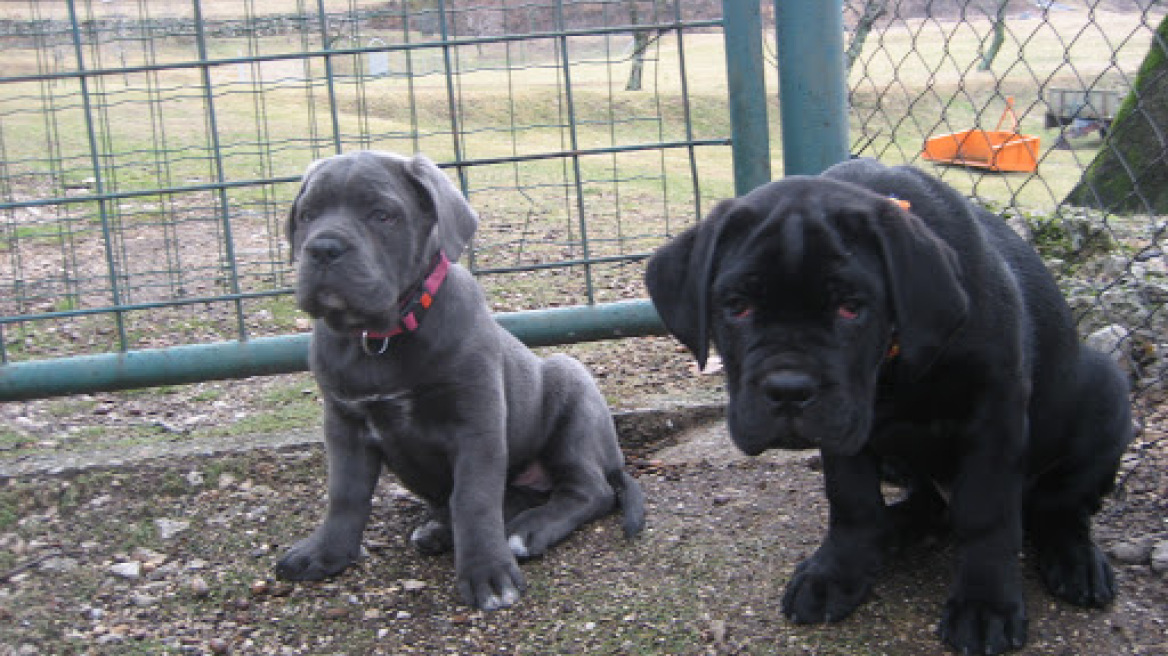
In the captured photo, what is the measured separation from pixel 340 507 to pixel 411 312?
2.24 feet

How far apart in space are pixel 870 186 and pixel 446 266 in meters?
1.41

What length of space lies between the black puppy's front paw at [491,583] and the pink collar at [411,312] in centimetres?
75

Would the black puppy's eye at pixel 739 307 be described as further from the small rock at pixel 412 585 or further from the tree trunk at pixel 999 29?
the tree trunk at pixel 999 29

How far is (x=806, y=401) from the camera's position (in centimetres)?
268

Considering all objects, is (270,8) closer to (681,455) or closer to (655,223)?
(655,223)

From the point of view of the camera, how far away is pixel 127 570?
3.80m

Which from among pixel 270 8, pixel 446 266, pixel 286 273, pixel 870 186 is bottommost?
pixel 286 273

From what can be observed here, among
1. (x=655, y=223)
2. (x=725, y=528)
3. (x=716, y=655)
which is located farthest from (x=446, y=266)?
(x=655, y=223)

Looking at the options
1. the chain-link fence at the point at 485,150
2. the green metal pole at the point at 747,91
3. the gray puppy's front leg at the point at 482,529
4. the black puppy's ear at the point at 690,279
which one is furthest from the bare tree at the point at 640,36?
the gray puppy's front leg at the point at 482,529

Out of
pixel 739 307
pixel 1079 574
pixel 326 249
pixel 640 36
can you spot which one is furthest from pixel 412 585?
pixel 640 36

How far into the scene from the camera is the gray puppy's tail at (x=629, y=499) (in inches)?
151

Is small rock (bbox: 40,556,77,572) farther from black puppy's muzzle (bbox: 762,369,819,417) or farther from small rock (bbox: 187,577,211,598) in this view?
black puppy's muzzle (bbox: 762,369,819,417)

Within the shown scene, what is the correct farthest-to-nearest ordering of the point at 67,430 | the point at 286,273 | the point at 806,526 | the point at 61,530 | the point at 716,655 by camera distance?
the point at 286,273, the point at 67,430, the point at 61,530, the point at 806,526, the point at 716,655

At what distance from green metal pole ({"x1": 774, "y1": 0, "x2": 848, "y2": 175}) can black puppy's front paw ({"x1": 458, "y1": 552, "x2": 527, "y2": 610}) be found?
1.96 m
